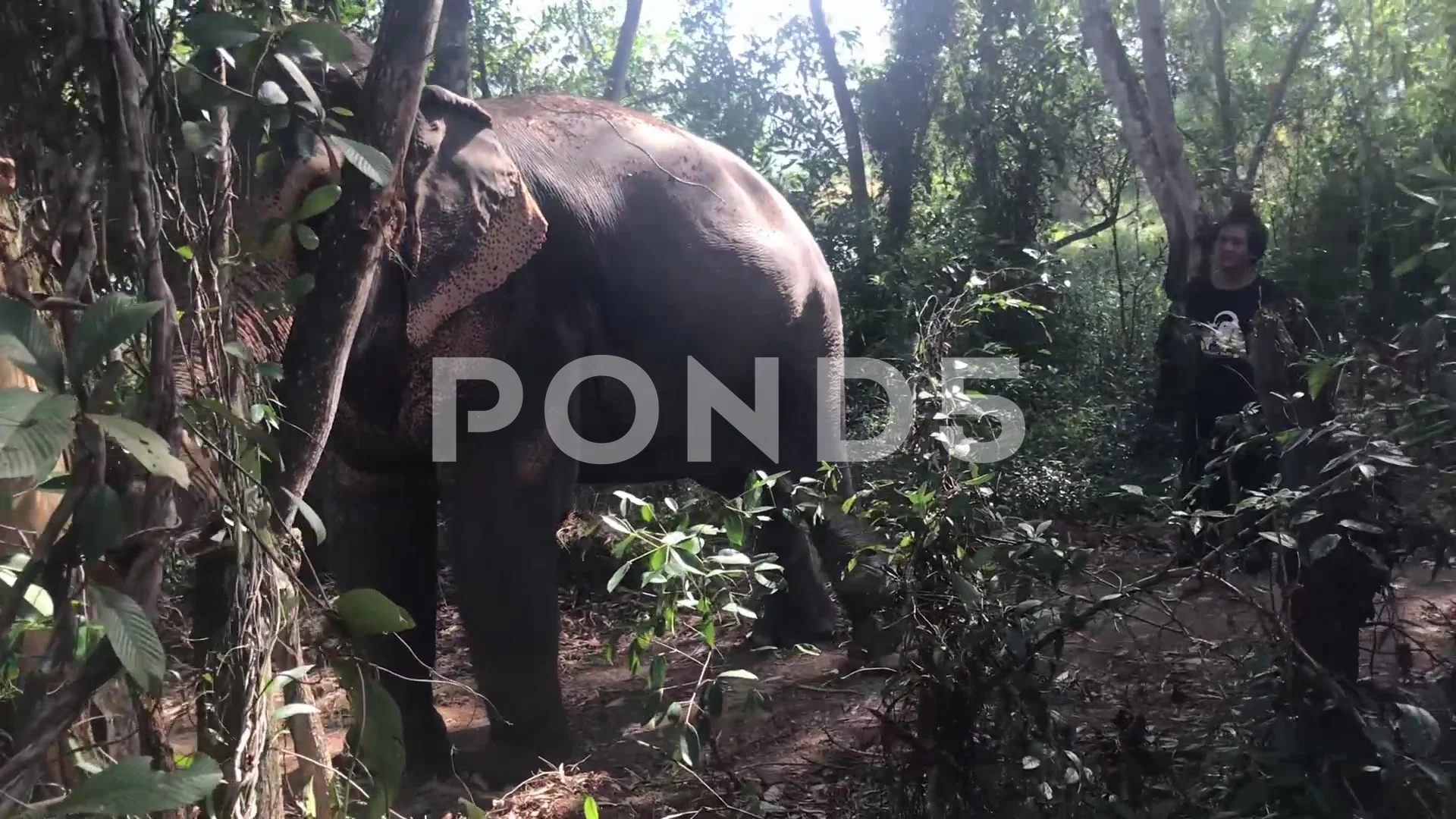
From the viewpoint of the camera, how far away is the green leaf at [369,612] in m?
1.40

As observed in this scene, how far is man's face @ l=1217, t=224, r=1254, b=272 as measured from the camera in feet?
16.9

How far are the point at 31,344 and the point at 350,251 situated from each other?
791 millimetres

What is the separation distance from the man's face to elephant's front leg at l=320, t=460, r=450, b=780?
3.53m

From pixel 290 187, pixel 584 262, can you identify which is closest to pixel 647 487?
pixel 584 262

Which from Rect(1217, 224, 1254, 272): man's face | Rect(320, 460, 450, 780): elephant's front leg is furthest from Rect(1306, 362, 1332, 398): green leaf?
Rect(1217, 224, 1254, 272): man's face

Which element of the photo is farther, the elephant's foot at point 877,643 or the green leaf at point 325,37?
the elephant's foot at point 877,643

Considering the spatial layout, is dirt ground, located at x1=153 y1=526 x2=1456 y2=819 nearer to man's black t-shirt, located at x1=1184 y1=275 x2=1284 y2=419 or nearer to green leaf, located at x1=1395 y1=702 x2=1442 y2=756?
green leaf, located at x1=1395 y1=702 x2=1442 y2=756

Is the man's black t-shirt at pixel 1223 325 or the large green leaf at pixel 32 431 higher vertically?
the man's black t-shirt at pixel 1223 325

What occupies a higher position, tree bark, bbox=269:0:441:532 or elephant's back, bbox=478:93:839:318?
elephant's back, bbox=478:93:839:318

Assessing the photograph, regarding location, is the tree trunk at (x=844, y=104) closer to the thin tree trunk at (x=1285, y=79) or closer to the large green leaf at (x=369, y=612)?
the thin tree trunk at (x=1285, y=79)

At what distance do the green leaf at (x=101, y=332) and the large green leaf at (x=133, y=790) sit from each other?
1.09 feet

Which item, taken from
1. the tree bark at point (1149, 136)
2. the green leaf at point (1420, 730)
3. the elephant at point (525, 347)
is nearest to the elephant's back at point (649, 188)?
the elephant at point (525, 347)

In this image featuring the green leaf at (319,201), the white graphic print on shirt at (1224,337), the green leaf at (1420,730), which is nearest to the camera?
the green leaf at (319,201)

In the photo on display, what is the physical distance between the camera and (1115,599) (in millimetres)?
2275
